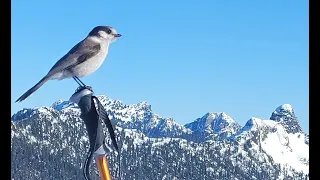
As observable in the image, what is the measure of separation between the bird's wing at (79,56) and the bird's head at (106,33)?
3 centimetres

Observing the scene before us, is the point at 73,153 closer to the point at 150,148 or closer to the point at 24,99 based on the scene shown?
the point at 150,148

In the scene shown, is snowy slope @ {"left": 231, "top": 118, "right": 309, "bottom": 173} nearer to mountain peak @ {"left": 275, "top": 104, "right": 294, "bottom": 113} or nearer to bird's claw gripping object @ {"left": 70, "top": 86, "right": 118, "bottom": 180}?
mountain peak @ {"left": 275, "top": 104, "right": 294, "bottom": 113}

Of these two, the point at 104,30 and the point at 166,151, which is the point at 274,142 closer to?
the point at 166,151

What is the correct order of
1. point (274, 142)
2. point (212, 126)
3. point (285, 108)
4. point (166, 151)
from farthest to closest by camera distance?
point (212, 126), point (285, 108), point (274, 142), point (166, 151)

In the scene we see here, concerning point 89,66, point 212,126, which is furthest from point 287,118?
point 89,66

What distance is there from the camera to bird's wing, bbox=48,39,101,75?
1452 millimetres

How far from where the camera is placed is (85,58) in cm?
146

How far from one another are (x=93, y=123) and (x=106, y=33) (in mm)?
243

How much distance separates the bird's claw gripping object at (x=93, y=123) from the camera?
1355 mm

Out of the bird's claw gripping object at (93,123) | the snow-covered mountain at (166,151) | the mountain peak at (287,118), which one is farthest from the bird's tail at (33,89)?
the mountain peak at (287,118)

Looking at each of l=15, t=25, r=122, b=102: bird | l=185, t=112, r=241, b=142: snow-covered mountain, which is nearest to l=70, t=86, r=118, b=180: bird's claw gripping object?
l=15, t=25, r=122, b=102: bird

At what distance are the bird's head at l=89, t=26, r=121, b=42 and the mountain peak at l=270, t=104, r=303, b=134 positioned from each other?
95889 mm

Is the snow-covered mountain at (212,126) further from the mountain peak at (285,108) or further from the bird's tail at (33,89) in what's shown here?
the bird's tail at (33,89)

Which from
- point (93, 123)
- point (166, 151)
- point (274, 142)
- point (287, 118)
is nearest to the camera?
point (93, 123)
